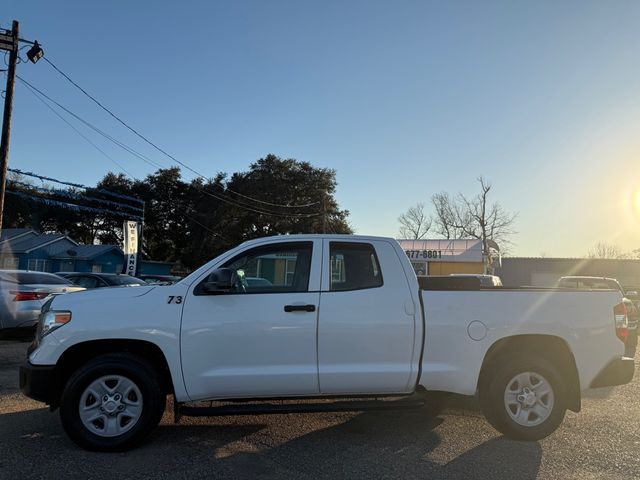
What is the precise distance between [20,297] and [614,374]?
421 inches

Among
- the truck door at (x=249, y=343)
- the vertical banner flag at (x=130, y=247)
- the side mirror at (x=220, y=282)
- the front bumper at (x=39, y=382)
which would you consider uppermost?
the vertical banner flag at (x=130, y=247)

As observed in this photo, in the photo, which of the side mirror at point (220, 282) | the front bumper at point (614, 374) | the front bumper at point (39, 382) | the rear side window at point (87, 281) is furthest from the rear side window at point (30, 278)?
the front bumper at point (614, 374)

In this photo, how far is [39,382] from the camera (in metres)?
4.56

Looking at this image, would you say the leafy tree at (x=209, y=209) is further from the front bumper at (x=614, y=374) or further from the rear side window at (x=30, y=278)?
the front bumper at (x=614, y=374)

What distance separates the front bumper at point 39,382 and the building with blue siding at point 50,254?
3738 cm

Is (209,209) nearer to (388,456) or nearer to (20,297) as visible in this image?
(20,297)

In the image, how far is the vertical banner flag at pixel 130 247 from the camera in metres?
25.8

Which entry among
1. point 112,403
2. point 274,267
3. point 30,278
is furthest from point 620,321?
point 30,278

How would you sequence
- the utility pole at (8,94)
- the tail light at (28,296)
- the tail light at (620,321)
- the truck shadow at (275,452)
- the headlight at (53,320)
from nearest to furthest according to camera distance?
the truck shadow at (275,452)
the headlight at (53,320)
the tail light at (620,321)
the tail light at (28,296)
the utility pole at (8,94)

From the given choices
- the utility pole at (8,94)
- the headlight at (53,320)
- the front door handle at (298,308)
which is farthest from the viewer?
the utility pole at (8,94)

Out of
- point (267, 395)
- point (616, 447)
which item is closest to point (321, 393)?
point (267, 395)

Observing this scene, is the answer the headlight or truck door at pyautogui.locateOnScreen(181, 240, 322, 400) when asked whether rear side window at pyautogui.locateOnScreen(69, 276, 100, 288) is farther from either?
truck door at pyautogui.locateOnScreen(181, 240, 322, 400)

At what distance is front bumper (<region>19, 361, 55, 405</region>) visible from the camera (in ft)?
15.0

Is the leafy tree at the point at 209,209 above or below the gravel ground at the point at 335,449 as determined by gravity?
above
